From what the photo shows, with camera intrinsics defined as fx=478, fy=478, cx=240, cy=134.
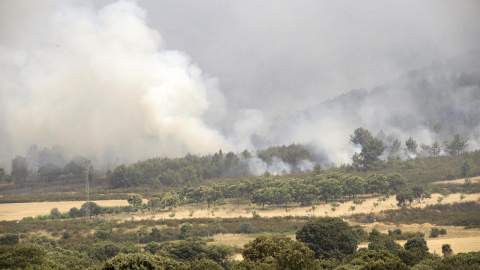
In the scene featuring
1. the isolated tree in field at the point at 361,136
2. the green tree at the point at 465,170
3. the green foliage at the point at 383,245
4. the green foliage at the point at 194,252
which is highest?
the isolated tree in field at the point at 361,136

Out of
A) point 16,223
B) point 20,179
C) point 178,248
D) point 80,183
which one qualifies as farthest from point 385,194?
point 20,179

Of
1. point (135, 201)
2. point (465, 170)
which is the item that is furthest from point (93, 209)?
point (465, 170)

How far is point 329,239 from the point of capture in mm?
48938

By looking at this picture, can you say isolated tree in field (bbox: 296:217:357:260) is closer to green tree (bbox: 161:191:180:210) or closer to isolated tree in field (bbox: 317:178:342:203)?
isolated tree in field (bbox: 317:178:342:203)

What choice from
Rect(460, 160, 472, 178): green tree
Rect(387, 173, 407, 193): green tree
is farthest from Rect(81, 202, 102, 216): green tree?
Rect(460, 160, 472, 178): green tree

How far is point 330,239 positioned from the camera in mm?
48969

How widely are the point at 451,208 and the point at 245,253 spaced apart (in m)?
48.9

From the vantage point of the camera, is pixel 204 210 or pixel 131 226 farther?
pixel 204 210

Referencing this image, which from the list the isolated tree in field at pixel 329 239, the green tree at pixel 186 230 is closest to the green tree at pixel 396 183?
the green tree at pixel 186 230

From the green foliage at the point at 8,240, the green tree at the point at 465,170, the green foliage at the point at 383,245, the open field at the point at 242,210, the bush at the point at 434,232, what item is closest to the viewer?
Result: the green foliage at the point at 383,245

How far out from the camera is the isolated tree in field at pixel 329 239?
159 feet

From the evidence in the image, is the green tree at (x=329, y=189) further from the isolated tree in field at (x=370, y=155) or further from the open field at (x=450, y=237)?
the isolated tree in field at (x=370, y=155)

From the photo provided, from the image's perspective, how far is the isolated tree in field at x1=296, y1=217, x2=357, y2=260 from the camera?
48312 millimetres

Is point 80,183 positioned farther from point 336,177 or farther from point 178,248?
point 178,248
